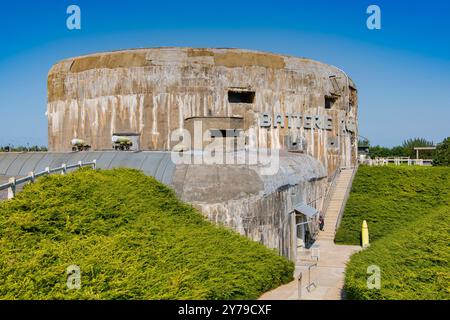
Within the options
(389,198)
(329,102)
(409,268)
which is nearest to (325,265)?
(409,268)

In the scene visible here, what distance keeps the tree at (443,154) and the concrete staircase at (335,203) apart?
10.9 m

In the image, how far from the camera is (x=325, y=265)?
51.2 feet

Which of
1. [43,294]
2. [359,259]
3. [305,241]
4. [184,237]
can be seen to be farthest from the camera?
[305,241]

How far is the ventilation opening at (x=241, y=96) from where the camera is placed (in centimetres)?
→ 2691

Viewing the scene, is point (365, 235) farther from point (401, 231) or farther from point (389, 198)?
point (389, 198)

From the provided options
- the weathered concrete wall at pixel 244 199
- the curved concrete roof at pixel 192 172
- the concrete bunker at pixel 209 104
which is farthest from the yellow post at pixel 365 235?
the weathered concrete wall at pixel 244 199

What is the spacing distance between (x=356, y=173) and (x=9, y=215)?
20620mm

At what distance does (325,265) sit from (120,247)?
951 centimetres

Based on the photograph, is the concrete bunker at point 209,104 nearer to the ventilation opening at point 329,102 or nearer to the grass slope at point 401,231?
the ventilation opening at point 329,102
